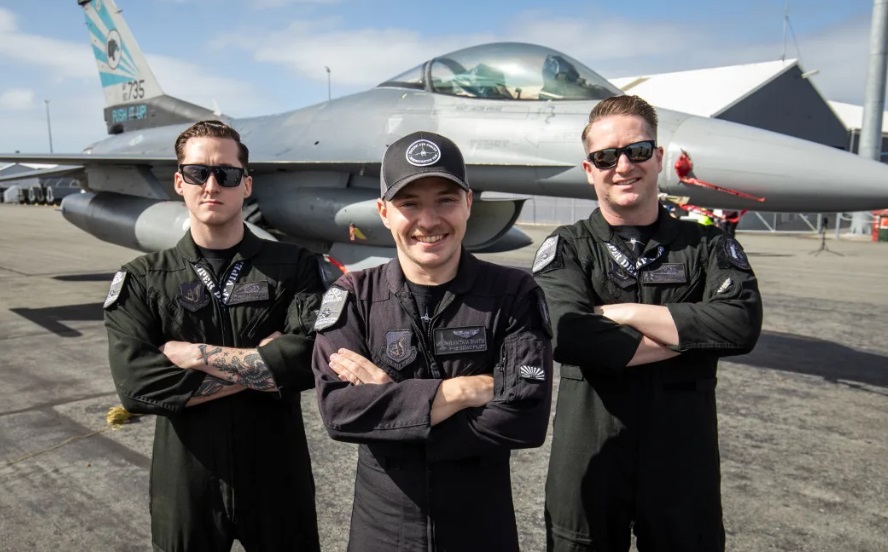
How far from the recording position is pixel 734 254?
8.18ft

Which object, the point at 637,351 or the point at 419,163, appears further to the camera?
the point at 637,351

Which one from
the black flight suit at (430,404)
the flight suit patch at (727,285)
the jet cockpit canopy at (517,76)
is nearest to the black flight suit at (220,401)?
the black flight suit at (430,404)

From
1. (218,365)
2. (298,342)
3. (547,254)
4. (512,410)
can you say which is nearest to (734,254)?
(547,254)

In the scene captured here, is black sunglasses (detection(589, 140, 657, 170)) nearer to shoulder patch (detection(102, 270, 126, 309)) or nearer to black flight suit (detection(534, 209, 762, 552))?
black flight suit (detection(534, 209, 762, 552))

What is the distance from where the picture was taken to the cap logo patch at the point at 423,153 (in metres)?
1.91

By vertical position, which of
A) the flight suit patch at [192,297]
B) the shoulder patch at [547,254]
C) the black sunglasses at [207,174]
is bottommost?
the flight suit patch at [192,297]

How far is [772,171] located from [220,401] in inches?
189

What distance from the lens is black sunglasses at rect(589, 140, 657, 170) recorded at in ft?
7.81

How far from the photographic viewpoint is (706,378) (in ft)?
7.91

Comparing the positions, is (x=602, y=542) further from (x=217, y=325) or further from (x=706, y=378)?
(x=217, y=325)

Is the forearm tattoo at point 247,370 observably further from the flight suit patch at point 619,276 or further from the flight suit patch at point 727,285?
the flight suit patch at point 727,285

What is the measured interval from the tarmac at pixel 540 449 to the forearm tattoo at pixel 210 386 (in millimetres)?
1339

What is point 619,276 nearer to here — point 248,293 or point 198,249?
point 248,293

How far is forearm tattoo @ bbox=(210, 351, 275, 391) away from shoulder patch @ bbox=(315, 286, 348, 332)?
1.29 feet
